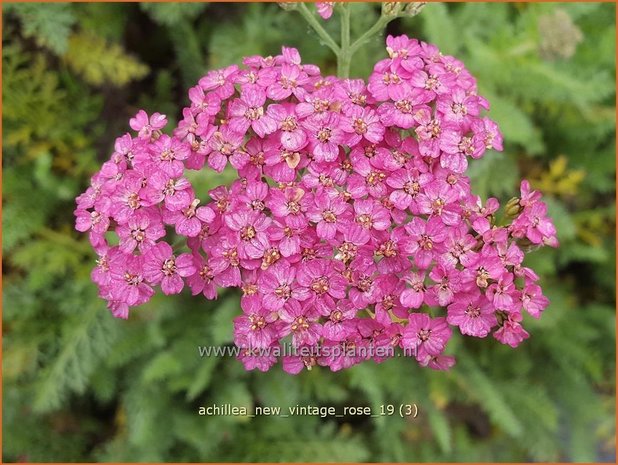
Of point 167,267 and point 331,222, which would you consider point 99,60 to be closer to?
point 167,267

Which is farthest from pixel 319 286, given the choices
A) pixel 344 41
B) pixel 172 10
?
pixel 172 10

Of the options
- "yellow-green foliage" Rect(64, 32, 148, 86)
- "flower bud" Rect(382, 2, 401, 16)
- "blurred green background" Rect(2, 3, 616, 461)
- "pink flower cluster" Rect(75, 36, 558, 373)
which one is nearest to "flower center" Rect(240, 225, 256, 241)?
"pink flower cluster" Rect(75, 36, 558, 373)

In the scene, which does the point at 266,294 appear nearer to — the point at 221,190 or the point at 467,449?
the point at 221,190

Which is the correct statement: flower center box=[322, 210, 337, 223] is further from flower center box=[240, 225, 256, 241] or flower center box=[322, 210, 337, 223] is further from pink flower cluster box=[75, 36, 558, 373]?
flower center box=[240, 225, 256, 241]

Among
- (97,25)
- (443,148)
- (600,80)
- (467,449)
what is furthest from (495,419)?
(97,25)

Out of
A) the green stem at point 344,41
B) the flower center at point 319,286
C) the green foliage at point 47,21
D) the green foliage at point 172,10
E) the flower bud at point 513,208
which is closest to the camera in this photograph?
the flower center at point 319,286

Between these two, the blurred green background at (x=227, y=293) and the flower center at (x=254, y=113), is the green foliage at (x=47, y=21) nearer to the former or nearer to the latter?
the blurred green background at (x=227, y=293)

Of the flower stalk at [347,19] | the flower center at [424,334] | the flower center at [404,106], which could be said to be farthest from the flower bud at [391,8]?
the flower center at [424,334]
